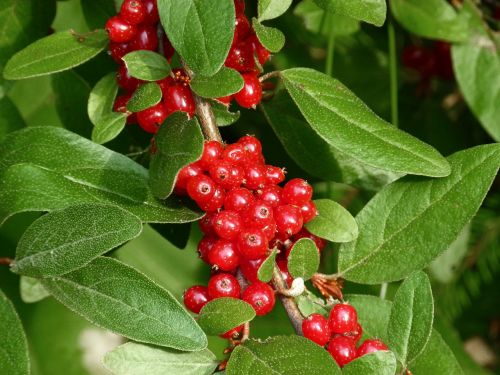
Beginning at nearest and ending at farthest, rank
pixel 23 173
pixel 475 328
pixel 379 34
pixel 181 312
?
pixel 181 312 → pixel 23 173 → pixel 379 34 → pixel 475 328

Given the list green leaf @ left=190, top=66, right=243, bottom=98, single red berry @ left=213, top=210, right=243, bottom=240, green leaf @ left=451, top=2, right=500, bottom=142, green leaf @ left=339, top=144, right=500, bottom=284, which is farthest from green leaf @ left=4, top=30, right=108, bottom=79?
green leaf @ left=451, top=2, right=500, bottom=142

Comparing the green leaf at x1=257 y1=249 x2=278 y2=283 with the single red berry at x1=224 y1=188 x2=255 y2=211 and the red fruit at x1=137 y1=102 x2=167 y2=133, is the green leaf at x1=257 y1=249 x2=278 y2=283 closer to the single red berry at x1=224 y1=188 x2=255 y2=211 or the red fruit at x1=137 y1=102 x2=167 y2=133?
the single red berry at x1=224 y1=188 x2=255 y2=211

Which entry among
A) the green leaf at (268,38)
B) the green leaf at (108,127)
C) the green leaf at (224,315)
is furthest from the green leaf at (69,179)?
the green leaf at (268,38)

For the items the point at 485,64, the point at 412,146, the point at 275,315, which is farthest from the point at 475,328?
the point at 412,146

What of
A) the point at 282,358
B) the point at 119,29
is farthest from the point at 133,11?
the point at 282,358

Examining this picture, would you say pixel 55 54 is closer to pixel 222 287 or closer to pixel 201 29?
pixel 201 29

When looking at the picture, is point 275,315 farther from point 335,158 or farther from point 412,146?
point 412,146

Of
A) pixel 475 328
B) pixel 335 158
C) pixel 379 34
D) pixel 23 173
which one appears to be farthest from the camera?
pixel 475 328
